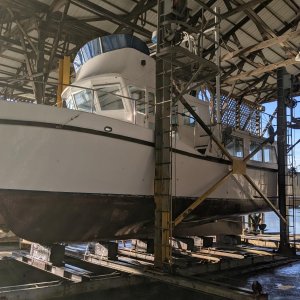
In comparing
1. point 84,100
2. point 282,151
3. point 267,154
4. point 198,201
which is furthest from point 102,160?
point 267,154

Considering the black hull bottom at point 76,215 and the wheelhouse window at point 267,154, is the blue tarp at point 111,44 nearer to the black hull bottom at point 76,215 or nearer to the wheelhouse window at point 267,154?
the black hull bottom at point 76,215

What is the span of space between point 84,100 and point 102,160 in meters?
1.64

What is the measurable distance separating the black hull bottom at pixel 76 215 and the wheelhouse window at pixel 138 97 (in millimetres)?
1446

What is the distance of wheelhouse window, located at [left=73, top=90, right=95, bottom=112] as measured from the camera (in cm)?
601

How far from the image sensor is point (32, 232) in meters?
4.64

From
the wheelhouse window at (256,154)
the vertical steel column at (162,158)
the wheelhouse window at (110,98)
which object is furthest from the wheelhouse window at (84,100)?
the wheelhouse window at (256,154)

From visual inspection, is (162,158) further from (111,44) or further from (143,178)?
(111,44)

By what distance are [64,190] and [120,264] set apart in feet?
5.90

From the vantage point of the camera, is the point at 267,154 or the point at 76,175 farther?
the point at 267,154

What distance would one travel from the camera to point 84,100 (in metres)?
6.12

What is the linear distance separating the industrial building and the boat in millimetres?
17

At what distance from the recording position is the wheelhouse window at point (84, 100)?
19.7ft

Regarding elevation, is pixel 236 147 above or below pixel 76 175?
above

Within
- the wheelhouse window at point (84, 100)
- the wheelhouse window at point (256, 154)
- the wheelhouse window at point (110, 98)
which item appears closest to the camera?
the wheelhouse window at point (110, 98)
